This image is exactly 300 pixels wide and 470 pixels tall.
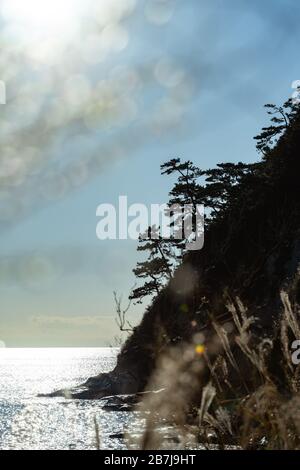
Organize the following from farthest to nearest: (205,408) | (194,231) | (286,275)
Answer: (194,231) → (286,275) → (205,408)

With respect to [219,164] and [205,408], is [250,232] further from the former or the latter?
[205,408]

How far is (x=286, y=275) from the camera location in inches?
1145

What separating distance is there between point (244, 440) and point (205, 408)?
25 centimetres

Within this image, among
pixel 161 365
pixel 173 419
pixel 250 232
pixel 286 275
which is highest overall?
pixel 250 232

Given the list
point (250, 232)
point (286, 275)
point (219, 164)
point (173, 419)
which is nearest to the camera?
point (173, 419)

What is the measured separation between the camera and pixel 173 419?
126 inches

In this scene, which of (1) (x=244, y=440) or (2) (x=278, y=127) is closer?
(1) (x=244, y=440)

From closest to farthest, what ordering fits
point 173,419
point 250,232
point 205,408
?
1. point 205,408
2. point 173,419
3. point 250,232

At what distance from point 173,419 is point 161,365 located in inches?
12.6

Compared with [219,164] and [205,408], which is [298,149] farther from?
[205,408]
